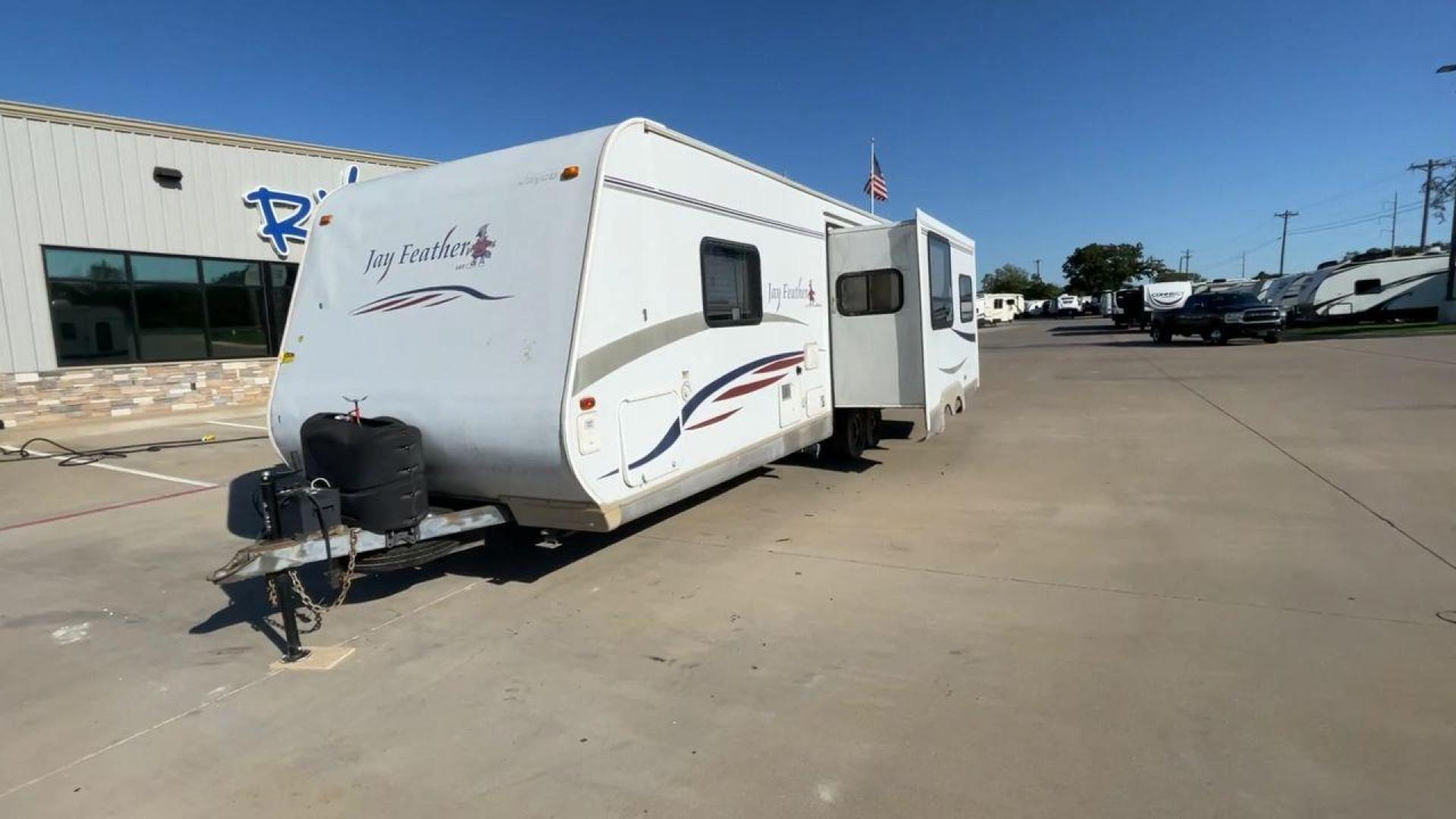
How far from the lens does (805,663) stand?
12.4 feet

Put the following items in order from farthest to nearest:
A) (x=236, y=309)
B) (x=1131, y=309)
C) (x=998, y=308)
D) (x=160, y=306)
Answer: (x=998, y=308) → (x=1131, y=309) → (x=236, y=309) → (x=160, y=306)

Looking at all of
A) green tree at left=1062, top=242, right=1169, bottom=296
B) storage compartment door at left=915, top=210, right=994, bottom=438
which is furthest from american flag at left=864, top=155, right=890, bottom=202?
green tree at left=1062, top=242, right=1169, bottom=296

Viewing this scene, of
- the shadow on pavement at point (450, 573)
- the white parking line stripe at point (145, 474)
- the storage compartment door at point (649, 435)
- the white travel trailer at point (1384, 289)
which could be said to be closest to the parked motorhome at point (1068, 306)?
the white travel trailer at point (1384, 289)

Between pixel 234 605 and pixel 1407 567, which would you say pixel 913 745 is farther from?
pixel 234 605

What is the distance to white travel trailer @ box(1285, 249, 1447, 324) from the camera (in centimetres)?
2931

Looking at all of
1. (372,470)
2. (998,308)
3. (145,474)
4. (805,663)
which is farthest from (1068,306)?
(372,470)

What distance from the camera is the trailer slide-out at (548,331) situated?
434cm

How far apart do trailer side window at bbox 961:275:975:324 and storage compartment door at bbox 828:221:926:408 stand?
8.02 ft

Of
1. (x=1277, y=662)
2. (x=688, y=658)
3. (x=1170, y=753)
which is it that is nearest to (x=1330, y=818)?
(x=1170, y=753)

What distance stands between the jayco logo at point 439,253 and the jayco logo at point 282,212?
11172 millimetres

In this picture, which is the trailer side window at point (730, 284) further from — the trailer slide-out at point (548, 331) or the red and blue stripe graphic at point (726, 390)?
the red and blue stripe graphic at point (726, 390)

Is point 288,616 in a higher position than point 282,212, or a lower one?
lower

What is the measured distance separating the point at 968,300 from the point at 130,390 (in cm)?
1376

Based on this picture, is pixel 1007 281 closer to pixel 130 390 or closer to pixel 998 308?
pixel 998 308
